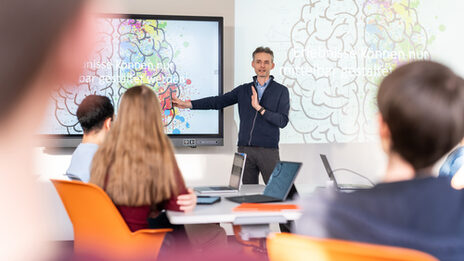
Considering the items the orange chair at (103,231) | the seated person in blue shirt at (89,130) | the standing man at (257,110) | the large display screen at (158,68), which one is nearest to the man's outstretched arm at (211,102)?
the standing man at (257,110)

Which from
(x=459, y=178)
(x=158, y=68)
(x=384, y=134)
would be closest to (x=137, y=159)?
(x=384, y=134)

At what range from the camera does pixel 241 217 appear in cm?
230

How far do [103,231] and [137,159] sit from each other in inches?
15.3

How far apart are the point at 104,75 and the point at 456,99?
392 cm

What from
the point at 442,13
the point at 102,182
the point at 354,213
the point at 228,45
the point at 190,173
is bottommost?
the point at 190,173

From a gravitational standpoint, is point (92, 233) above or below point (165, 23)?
below

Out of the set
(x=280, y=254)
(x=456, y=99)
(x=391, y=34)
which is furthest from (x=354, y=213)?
(x=391, y=34)

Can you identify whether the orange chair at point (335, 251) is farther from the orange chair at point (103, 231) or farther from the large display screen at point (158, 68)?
the large display screen at point (158, 68)

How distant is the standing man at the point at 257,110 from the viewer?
438cm

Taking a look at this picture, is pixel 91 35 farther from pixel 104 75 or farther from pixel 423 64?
pixel 423 64

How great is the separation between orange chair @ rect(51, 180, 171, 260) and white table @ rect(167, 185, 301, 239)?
14cm

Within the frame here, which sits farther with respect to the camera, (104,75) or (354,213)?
(104,75)

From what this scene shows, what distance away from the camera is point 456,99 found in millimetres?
1047

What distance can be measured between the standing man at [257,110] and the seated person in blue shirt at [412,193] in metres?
3.19
